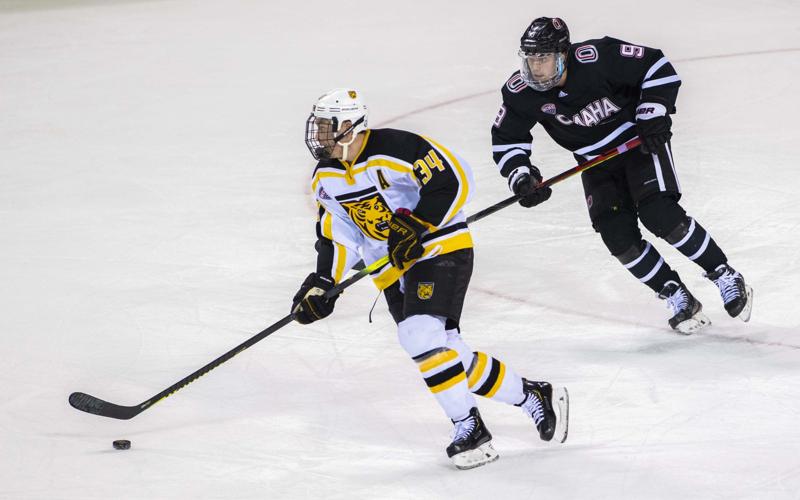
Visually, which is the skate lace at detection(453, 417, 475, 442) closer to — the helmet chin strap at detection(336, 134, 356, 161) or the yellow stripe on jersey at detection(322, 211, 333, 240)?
the yellow stripe on jersey at detection(322, 211, 333, 240)

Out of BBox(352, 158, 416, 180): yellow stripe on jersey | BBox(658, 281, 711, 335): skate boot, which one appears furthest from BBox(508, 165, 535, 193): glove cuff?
BBox(352, 158, 416, 180): yellow stripe on jersey

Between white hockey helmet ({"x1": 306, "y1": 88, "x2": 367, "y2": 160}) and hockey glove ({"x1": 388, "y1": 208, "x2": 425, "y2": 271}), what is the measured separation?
271mm

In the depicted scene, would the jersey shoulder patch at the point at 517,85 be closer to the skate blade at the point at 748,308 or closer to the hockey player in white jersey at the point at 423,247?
the hockey player in white jersey at the point at 423,247

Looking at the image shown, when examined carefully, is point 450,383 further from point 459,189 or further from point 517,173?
point 517,173

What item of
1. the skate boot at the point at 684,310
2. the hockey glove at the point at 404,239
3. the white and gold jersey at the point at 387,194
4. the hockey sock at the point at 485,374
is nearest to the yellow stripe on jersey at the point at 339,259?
the white and gold jersey at the point at 387,194

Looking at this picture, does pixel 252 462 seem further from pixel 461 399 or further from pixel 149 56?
pixel 149 56

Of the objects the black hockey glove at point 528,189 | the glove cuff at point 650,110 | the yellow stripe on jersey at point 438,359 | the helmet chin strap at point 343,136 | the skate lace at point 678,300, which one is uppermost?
the helmet chin strap at point 343,136

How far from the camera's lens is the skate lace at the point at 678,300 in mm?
4234

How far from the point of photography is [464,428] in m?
3.43

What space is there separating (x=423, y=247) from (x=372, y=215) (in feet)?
0.72

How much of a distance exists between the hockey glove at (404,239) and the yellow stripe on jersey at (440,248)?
9 cm

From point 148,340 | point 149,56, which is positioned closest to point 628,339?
point 148,340

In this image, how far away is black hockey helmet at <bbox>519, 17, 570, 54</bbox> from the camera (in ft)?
13.0

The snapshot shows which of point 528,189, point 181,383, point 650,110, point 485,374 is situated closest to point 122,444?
point 181,383
